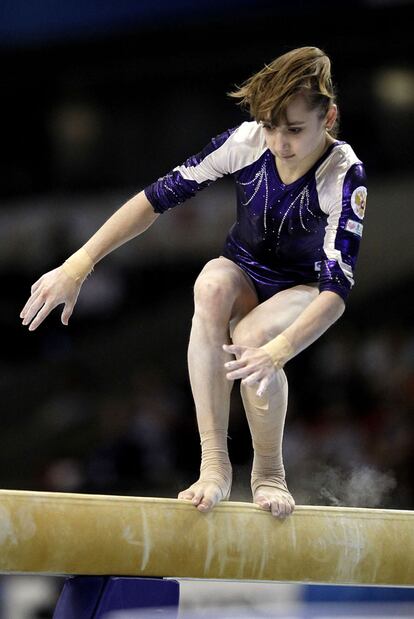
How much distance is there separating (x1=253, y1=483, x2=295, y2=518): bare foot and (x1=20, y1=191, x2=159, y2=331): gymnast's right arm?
2.87 feet

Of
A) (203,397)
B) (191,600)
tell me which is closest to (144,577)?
(203,397)

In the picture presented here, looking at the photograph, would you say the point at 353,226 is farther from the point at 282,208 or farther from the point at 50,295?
the point at 50,295

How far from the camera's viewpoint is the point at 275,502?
10.5 ft

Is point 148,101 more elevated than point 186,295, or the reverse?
point 148,101

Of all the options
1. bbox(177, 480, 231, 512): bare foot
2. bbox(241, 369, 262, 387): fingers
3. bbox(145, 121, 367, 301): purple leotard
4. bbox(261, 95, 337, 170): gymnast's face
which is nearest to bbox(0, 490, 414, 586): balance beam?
bbox(177, 480, 231, 512): bare foot

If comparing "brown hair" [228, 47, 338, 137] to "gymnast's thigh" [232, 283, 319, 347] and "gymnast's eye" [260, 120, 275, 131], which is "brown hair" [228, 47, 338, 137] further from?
"gymnast's thigh" [232, 283, 319, 347]

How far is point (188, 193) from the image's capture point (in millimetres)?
3547

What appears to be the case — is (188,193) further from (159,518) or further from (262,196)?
(159,518)

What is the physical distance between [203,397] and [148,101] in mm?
6719

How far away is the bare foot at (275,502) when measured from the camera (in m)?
3.20

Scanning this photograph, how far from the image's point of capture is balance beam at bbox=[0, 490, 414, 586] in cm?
285

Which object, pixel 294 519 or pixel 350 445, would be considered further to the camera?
pixel 350 445

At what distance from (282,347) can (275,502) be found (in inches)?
22.0

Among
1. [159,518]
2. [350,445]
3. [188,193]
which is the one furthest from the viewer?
[350,445]
